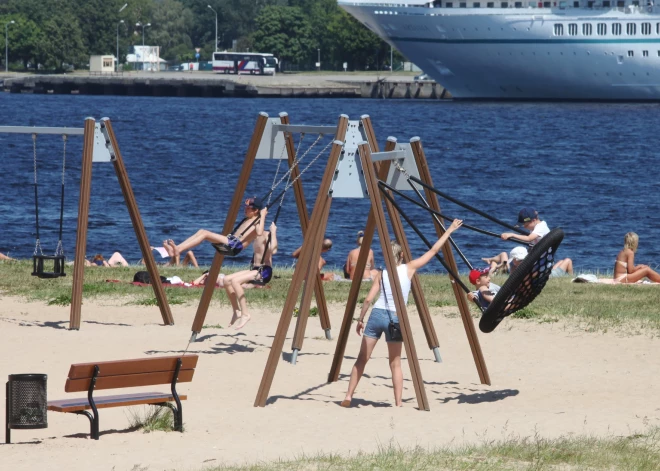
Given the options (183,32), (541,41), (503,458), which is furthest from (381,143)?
(183,32)

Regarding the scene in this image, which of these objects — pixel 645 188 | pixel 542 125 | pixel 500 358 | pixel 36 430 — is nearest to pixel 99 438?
pixel 36 430

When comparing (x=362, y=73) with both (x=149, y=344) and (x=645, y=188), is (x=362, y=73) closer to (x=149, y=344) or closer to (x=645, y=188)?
(x=645, y=188)

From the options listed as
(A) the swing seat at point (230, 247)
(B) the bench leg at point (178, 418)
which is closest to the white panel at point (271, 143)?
(A) the swing seat at point (230, 247)

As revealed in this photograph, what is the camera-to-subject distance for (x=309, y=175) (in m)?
55.2

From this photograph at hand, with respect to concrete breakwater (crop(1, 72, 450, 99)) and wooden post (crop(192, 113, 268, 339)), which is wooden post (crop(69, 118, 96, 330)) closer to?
wooden post (crop(192, 113, 268, 339))

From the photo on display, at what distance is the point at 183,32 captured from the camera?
188 metres

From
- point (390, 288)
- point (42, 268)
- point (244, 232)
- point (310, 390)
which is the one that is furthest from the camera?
point (42, 268)

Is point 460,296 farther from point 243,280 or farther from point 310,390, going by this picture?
point 243,280

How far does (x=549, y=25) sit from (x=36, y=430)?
309 ft

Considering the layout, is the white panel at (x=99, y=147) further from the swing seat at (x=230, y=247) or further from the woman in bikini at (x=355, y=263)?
the woman in bikini at (x=355, y=263)

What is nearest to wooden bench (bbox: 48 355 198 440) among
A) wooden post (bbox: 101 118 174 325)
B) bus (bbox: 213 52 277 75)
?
wooden post (bbox: 101 118 174 325)

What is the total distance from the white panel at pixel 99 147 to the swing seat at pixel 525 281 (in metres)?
5.80

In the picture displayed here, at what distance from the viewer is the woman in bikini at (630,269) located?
19234mm

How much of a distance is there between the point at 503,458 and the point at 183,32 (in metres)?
184
